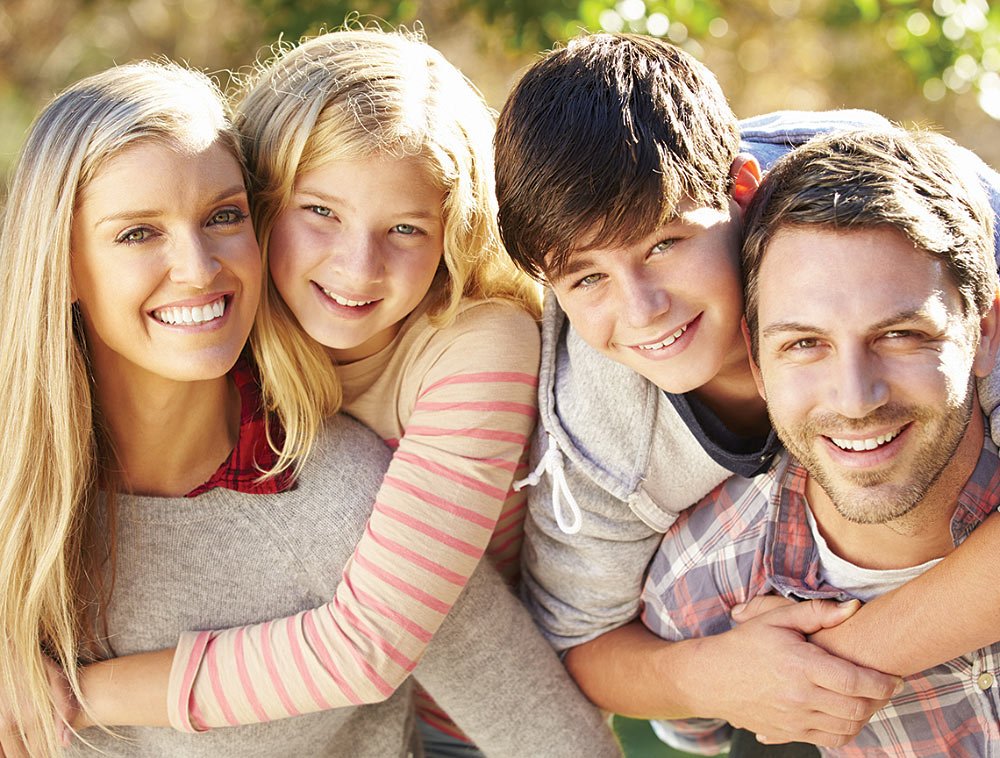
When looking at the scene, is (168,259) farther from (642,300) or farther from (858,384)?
(858,384)

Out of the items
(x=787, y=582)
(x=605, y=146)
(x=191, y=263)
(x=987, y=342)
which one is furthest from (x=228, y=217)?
(x=987, y=342)

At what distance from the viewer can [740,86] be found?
5965mm

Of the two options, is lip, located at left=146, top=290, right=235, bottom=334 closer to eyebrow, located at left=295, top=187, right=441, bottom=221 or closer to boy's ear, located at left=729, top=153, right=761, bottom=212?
eyebrow, located at left=295, top=187, right=441, bottom=221

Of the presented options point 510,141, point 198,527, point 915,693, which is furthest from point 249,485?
point 915,693

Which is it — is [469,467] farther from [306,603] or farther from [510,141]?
[510,141]

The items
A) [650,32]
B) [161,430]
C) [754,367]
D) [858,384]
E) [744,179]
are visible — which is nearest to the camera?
[858,384]

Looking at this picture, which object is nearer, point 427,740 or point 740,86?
point 427,740

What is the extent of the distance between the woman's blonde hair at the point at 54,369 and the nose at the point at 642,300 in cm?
86

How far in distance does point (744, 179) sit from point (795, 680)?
1.00 meters

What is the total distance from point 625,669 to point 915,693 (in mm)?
615

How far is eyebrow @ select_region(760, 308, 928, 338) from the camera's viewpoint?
6.61 ft

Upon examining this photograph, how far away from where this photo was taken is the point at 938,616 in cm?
217

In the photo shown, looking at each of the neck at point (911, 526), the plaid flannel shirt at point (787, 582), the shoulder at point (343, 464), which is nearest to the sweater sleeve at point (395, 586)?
the shoulder at point (343, 464)

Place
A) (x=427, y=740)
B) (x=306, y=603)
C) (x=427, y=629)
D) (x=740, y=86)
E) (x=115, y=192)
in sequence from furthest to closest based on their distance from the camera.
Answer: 1. (x=740, y=86)
2. (x=427, y=740)
3. (x=306, y=603)
4. (x=427, y=629)
5. (x=115, y=192)
